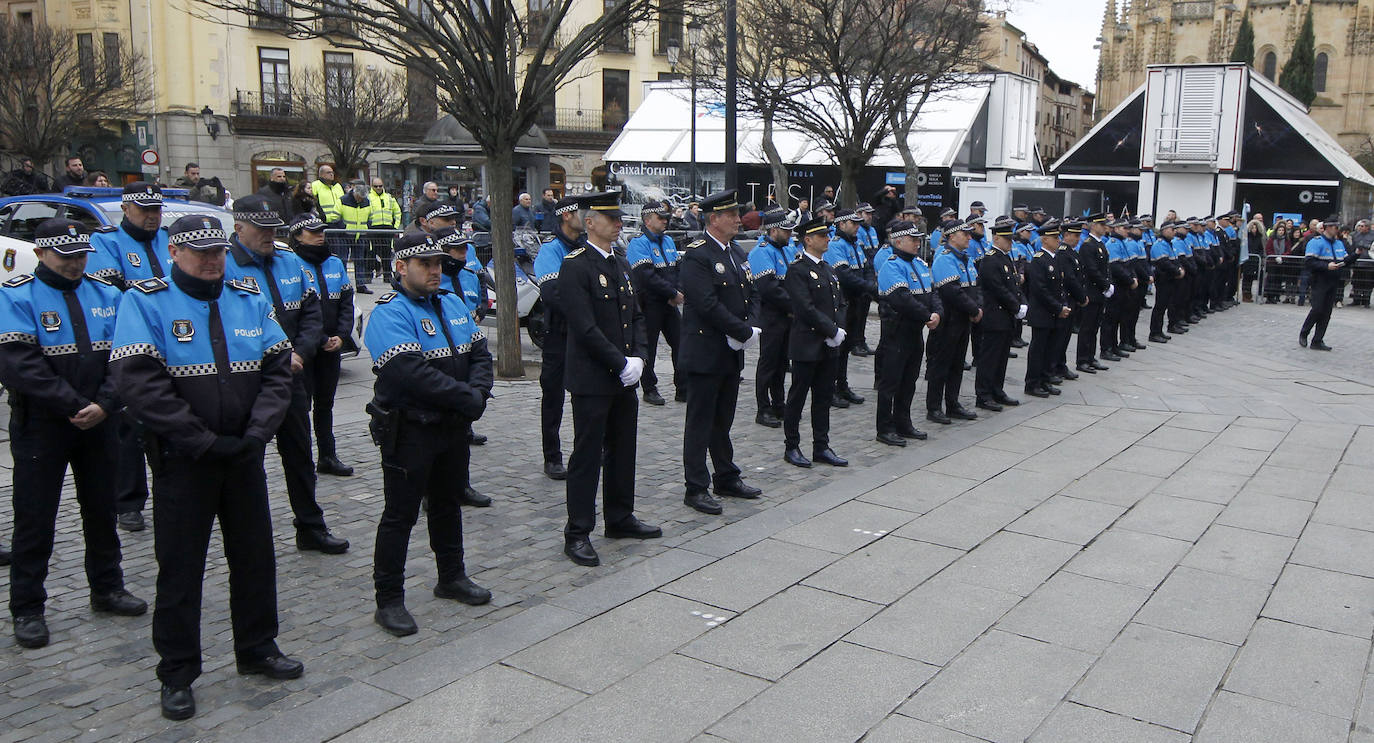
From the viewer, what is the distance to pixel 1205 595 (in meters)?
5.92

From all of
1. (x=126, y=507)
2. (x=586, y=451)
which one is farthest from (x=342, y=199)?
(x=586, y=451)

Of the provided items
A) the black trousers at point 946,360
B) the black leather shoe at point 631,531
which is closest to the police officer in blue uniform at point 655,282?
the black trousers at point 946,360

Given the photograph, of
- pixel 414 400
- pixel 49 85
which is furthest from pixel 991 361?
pixel 49 85

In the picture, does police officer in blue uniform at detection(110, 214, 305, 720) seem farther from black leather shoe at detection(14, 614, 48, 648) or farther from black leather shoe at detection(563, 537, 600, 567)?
black leather shoe at detection(563, 537, 600, 567)

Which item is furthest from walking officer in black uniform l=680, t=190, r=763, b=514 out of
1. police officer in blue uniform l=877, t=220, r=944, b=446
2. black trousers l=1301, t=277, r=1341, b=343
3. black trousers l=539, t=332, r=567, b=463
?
black trousers l=1301, t=277, r=1341, b=343

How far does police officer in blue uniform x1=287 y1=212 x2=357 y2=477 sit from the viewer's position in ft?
23.7

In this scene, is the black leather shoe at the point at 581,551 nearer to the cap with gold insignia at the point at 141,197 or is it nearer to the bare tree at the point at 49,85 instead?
the cap with gold insignia at the point at 141,197

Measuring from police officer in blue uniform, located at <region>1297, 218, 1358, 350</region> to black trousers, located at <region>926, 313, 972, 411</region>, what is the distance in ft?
26.8

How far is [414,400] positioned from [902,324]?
5489 mm

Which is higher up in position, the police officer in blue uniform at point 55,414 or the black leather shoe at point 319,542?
the police officer in blue uniform at point 55,414

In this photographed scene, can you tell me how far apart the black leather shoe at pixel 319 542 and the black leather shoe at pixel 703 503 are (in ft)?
7.51

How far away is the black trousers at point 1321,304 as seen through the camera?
1579 centimetres

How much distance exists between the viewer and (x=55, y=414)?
503cm

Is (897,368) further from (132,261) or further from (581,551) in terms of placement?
(132,261)
